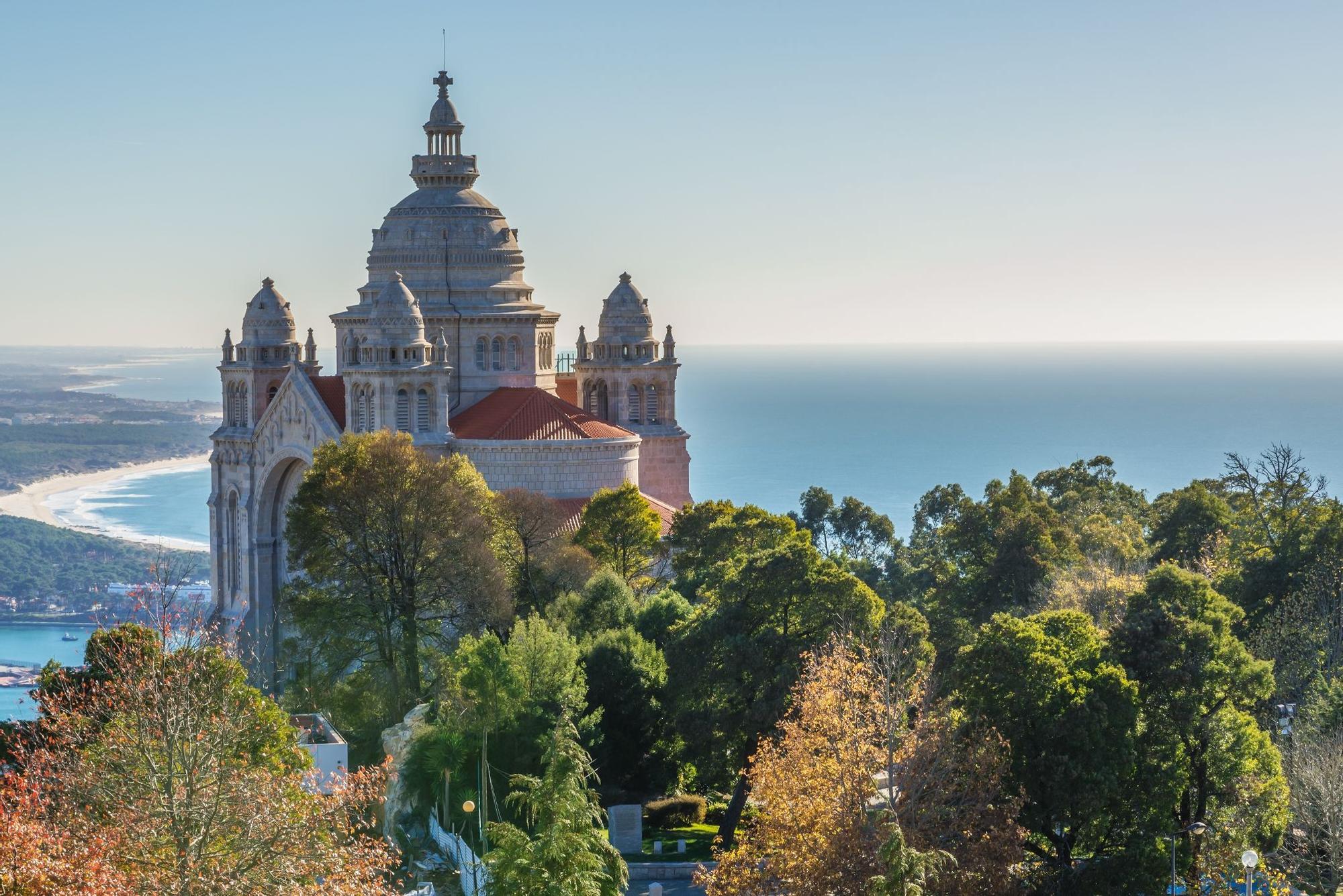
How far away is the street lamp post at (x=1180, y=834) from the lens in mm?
33938

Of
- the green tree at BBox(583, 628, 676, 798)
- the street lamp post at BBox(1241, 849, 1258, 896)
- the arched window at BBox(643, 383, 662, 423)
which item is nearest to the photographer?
the street lamp post at BBox(1241, 849, 1258, 896)

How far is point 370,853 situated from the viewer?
28.5 metres

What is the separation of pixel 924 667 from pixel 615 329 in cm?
3728

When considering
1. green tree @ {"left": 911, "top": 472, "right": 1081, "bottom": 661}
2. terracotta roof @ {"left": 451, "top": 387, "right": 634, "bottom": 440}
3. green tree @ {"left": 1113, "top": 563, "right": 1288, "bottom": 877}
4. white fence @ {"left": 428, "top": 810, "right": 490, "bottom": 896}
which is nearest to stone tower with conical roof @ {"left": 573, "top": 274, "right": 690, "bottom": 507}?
terracotta roof @ {"left": 451, "top": 387, "right": 634, "bottom": 440}

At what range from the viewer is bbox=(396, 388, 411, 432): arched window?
66.6 meters

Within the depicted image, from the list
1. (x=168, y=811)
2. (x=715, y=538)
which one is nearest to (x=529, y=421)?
(x=715, y=538)

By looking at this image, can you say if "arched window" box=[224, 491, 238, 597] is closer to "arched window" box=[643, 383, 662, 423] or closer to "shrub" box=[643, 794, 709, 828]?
"arched window" box=[643, 383, 662, 423]

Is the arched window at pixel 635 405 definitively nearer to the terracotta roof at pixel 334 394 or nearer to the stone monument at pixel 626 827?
the terracotta roof at pixel 334 394

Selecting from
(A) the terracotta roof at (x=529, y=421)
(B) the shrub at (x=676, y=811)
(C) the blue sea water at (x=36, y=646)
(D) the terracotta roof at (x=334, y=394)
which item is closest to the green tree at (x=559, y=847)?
(B) the shrub at (x=676, y=811)

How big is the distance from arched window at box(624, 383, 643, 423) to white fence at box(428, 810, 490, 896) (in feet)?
110

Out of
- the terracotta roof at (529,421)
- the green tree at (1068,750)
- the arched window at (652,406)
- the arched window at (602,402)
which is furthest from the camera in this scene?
the arched window at (652,406)

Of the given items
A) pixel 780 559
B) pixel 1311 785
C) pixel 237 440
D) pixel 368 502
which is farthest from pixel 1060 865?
pixel 237 440

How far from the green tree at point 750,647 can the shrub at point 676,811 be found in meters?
1.47

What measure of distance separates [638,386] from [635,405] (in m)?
0.73
